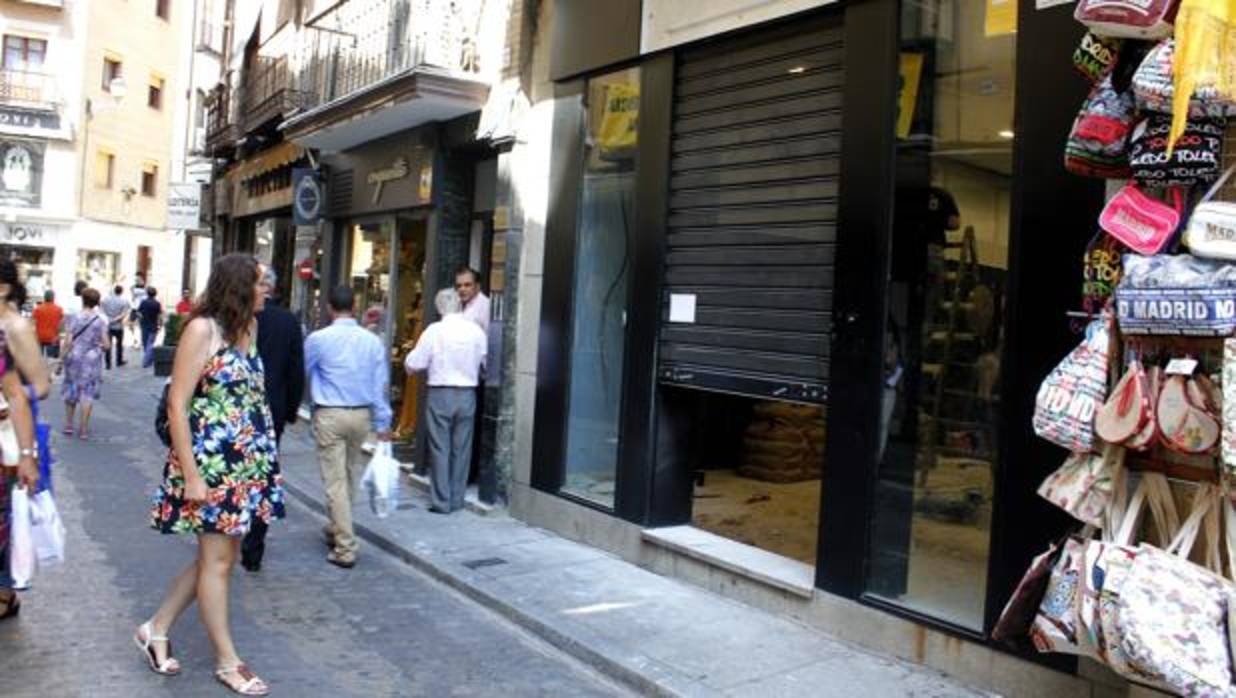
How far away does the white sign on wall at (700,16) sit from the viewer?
20.2 ft

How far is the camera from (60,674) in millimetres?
4609

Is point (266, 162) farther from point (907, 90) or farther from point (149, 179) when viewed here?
point (149, 179)

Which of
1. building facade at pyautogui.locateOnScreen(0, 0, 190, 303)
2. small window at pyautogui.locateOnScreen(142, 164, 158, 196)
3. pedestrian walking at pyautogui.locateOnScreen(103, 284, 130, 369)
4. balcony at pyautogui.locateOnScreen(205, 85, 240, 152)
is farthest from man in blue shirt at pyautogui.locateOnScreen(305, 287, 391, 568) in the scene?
→ small window at pyautogui.locateOnScreen(142, 164, 158, 196)

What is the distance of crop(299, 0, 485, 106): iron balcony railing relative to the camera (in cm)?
972

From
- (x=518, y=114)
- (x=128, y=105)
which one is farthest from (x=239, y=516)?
(x=128, y=105)

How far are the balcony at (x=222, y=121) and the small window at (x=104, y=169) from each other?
18.3 metres

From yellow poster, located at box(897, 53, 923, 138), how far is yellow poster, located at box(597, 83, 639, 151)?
2417 mm

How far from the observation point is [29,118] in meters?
35.4

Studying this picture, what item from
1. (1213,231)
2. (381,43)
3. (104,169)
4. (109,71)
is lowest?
(1213,231)

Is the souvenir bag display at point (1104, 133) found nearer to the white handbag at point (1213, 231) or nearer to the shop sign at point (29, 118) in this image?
the white handbag at point (1213, 231)

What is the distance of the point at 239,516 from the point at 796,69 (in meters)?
4.01

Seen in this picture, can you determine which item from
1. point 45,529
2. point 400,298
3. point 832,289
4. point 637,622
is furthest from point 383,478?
point 400,298

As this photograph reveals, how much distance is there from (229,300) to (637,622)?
9.19 feet

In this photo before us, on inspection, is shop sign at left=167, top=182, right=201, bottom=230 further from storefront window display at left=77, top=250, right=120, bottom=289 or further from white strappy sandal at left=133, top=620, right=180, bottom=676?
Answer: storefront window display at left=77, top=250, right=120, bottom=289
